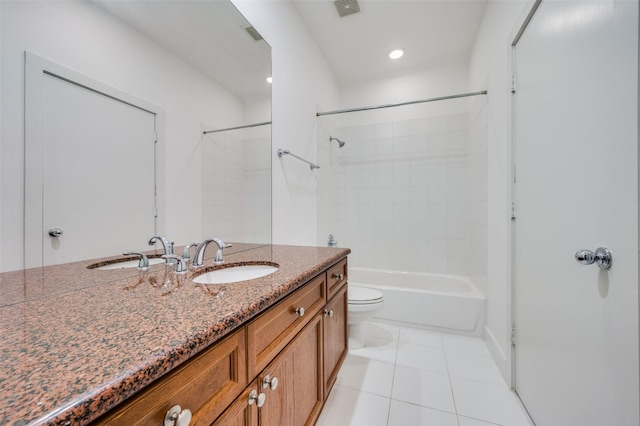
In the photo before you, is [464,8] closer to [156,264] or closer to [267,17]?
[267,17]

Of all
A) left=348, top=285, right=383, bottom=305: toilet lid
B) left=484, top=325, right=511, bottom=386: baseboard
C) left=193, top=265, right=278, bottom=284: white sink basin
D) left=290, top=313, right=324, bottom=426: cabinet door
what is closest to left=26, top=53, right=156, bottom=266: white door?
left=193, top=265, right=278, bottom=284: white sink basin

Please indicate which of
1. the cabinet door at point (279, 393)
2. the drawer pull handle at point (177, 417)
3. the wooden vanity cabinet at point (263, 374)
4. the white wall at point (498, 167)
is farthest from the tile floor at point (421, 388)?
the drawer pull handle at point (177, 417)

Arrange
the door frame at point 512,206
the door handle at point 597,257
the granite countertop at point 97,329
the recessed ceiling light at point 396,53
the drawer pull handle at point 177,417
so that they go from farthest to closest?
1. the recessed ceiling light at point 396,53
2. the door frame at point 512,206
3. the door handle at point 597,257
4. the drawer pull handle at point 177,417
5. the granite countertop at point 97,329

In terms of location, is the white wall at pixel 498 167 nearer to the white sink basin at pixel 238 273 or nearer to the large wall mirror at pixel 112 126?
the white sink basin at pixel 238 273

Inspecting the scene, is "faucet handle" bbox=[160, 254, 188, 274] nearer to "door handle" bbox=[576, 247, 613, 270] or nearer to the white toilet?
the white toilet

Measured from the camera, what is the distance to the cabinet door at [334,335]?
1.21 metres

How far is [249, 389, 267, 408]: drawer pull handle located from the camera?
0.65m

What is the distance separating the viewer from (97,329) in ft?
1.58

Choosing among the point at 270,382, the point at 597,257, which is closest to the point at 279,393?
the point at 270,382

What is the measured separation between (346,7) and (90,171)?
2.10 m

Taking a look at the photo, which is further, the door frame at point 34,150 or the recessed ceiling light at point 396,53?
the recessed ceiling light at point 396,53

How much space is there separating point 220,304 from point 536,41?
66.5 inches

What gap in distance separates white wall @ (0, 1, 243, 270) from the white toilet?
120 cm

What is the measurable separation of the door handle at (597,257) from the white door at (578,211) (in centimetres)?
2
